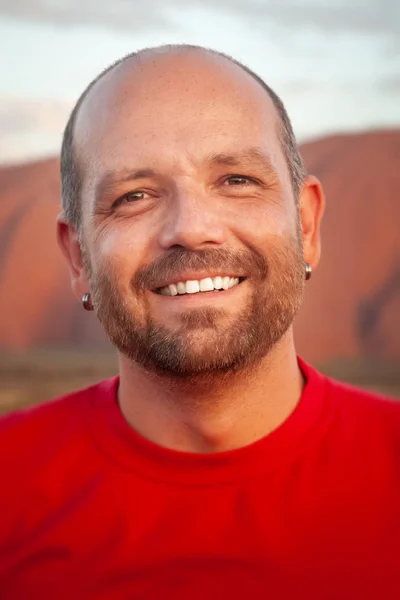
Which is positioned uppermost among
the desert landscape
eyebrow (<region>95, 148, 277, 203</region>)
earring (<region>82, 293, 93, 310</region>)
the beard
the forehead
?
the forehead

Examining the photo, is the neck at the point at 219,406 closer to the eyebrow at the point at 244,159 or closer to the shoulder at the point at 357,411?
the shoulder at the point at 357,411

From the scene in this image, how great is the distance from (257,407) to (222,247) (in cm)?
42

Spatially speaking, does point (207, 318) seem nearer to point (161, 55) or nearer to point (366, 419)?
point (366, 419)

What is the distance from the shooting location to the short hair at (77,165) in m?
2.04

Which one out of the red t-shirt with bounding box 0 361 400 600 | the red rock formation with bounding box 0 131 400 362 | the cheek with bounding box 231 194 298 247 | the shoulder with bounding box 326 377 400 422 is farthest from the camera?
the red rock formation with bounding box 0 131 400 362

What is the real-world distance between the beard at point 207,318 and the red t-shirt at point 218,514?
23 centimetres

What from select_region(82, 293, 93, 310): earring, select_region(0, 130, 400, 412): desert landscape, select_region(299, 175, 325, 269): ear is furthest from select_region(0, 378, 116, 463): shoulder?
select_region(0, 130, 400, 412): desert landscape

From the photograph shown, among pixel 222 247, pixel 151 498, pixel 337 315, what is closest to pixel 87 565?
pixel 151 498

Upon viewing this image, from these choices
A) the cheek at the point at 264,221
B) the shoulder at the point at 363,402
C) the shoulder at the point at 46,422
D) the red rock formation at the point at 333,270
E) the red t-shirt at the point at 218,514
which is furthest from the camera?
the red rock formation at the point at 333,270

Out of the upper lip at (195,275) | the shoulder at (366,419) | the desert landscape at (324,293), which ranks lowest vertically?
the desert landscape at (324,293)

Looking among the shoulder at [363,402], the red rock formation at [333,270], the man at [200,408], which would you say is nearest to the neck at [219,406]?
the man at [200,408]

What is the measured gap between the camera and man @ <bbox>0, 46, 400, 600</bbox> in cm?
172

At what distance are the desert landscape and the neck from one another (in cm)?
881

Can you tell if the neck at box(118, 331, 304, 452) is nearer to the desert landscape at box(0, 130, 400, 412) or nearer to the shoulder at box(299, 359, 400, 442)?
the shoulder at box(299, 359, 400, 442)
